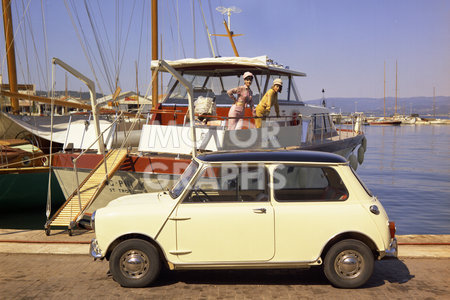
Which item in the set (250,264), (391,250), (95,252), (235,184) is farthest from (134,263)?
(391,250)

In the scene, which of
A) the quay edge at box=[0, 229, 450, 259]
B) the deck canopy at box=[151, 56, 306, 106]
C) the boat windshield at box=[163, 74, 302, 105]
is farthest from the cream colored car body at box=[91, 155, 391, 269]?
the boat windshield at box=[163, 74, 302, 105]

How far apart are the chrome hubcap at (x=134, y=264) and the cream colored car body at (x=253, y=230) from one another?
0.75 feet

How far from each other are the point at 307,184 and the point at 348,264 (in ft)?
3.46

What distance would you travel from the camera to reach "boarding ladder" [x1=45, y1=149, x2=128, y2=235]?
9109 mm

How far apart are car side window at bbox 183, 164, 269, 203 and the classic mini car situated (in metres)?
0.01

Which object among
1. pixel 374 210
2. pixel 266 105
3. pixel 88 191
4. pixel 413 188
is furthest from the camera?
pixel 413 188

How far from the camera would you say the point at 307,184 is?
5797mm

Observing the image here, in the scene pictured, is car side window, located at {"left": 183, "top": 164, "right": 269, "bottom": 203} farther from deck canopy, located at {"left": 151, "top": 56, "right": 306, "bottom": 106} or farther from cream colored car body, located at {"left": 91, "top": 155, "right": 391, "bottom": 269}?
deck canopy, located at {"left": 151, "top": 56, "right": 306, "bottom": 106}

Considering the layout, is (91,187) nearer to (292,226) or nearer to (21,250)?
(21,250)

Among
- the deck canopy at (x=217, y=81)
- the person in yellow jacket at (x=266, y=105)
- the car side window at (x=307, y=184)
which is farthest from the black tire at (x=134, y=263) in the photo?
the deck canopy at (x=217, y=81)

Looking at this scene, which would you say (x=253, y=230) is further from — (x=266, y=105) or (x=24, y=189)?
(x=24, y=189)

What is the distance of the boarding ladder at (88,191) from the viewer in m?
9.11

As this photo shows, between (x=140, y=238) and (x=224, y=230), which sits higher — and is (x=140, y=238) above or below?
below

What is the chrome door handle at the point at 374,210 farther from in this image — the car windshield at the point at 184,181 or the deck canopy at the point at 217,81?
the deck canopy at the point at 217,81
